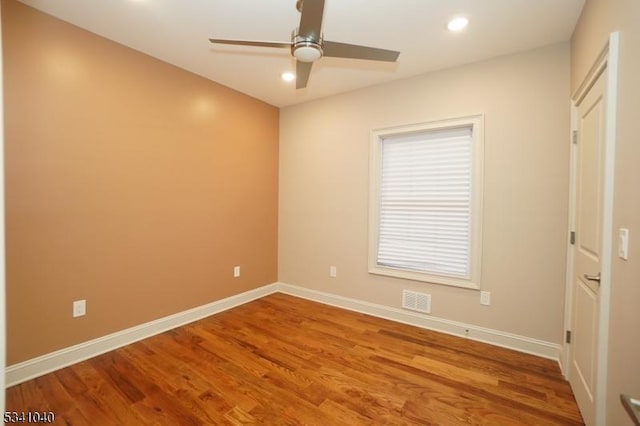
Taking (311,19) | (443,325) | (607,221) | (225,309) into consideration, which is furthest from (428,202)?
(225,309)

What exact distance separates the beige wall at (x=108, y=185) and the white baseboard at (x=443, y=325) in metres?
1.14

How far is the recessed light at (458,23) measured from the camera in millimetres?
2215

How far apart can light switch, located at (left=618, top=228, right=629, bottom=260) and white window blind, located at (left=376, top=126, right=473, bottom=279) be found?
5.18ft

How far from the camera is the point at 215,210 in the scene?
349 cm

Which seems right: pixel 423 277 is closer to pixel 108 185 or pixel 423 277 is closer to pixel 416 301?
pixel 416 301

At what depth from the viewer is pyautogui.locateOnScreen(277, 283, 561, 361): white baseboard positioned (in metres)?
2.58

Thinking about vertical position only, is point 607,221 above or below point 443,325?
above

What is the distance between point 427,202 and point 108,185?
309 centimetres

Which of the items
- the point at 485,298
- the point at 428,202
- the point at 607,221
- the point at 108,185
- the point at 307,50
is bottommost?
the point at 485,298

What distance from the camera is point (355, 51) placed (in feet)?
5.82

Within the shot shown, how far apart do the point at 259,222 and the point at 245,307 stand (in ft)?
3.68

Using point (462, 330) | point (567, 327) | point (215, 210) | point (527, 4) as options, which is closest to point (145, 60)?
point (215, 210)

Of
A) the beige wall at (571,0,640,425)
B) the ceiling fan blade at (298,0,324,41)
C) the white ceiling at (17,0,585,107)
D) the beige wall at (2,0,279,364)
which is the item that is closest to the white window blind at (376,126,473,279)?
Result: the white ceiling at (17,0,585,107)

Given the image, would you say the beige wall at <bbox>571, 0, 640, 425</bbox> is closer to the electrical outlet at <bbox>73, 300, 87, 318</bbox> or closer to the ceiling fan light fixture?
the ceiling fan light fixture
